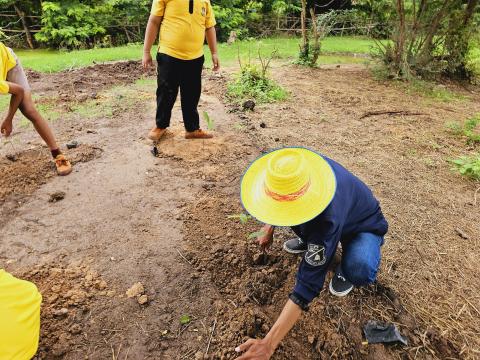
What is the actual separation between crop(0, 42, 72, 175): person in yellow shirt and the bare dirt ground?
208mm

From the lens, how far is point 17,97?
2818 millimetres

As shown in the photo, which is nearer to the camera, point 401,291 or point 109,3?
point 401,291

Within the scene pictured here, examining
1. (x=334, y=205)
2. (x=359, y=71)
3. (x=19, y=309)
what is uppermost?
(x=334, y=205)

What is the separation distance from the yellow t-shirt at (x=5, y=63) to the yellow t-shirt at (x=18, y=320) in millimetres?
1589

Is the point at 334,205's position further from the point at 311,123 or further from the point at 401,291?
Answer: the point at 311,123

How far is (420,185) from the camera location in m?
3.39

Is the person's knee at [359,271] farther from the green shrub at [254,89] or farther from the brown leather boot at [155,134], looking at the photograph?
the green shrub at [254,89]

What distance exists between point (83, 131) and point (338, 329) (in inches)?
146

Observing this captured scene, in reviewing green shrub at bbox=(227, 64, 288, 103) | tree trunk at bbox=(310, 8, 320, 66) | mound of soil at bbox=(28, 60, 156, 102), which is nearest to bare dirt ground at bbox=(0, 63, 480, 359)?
green shrub at bbox=(227, 64, 288, 103)

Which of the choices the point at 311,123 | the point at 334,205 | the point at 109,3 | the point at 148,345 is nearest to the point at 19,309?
the point at 148,345

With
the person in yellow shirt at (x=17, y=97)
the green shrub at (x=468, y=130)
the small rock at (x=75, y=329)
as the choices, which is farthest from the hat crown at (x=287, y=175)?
the green shrub at (x=468, y=130)

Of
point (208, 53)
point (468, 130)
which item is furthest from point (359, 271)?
point (208, 53)

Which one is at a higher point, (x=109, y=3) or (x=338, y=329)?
(x=109, y=3)

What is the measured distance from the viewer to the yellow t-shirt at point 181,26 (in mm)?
3340
